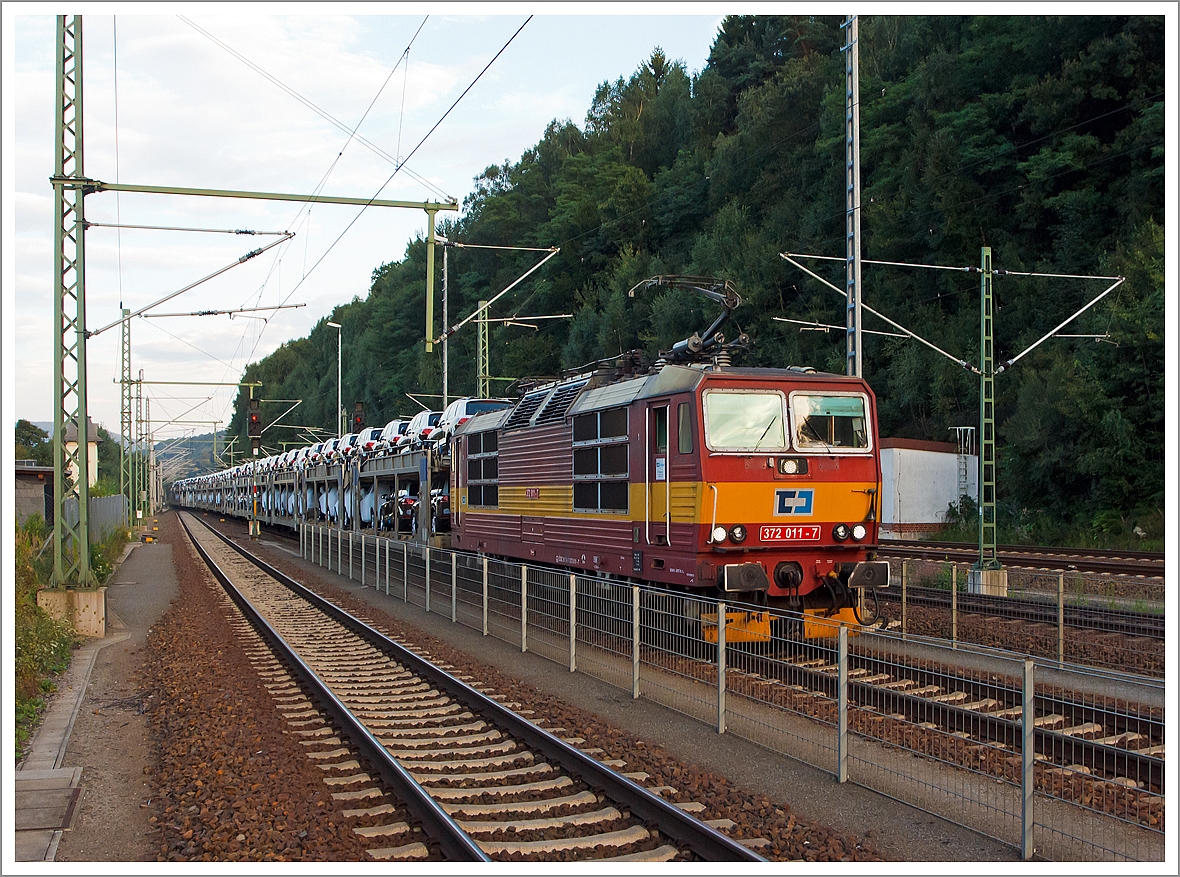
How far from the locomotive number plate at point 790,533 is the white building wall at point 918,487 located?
976 inches

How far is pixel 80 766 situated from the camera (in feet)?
29.8

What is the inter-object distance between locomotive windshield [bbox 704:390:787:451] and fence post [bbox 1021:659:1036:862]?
6085 mm

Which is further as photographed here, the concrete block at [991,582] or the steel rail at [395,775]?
the concrete block at [991,582]

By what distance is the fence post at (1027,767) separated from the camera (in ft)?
21.3

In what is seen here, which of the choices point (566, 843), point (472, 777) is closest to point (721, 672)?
point (472, 777)

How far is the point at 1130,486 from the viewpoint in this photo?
3145 cm

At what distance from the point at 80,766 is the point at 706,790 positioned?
209 inches

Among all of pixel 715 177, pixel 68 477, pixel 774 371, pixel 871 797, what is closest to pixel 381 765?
pixel 871 797

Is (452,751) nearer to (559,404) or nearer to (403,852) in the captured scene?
(403,852)

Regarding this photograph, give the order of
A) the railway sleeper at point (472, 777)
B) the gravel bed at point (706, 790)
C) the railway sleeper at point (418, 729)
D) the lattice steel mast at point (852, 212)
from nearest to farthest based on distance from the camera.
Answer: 1. the gravel bed at point (706, 790)
2. the railway sleeper at point (472, 777)
3. the railway sleeper at point (418, 729)
4. the lattice steel mast at point (852, 212)

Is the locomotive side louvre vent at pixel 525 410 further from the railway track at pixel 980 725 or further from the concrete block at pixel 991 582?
the railway track at pixel 980 725

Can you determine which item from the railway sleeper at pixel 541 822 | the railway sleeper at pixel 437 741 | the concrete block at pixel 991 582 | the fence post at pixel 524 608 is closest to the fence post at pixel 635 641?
the railway sleeper at pixel 437 741

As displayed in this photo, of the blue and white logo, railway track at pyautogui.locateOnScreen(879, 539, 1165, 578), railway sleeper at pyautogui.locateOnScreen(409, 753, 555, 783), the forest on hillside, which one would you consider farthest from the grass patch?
railway track at pyautogui.locateOnScreen(879, 539, 1165, 578)

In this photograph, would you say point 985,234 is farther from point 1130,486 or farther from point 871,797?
point 871,797
